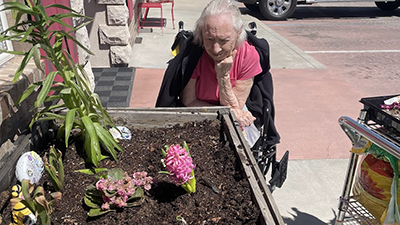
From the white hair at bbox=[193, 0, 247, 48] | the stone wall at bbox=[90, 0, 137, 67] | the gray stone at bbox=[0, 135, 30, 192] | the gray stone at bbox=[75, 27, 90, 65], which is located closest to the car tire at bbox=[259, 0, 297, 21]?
the stone wall at bbox=[90, 0, 137, 67]

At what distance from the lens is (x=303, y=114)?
4.52 m

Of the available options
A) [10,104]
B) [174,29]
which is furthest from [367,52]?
[10,104]

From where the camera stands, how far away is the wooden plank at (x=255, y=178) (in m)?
1.29

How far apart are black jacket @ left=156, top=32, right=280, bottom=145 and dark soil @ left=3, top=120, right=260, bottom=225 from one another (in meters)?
0.55

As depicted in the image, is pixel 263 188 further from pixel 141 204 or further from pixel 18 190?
pixel 18 190

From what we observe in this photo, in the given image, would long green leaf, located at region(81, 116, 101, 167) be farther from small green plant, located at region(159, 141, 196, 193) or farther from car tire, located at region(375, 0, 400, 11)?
car tire, located at region(375, 0, 400, 11)

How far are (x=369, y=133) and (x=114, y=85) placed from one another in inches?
155

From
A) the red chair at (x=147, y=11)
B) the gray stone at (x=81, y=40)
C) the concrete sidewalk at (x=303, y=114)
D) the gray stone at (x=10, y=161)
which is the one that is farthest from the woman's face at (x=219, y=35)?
the red chair at (x=147, y=11)

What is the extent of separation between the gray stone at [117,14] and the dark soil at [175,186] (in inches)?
152

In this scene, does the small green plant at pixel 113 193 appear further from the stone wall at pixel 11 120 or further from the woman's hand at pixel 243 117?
the woman's hand at pixel 243 117

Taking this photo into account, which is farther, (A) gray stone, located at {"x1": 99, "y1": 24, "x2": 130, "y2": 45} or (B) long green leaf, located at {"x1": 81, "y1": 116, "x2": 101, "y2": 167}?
(A) gray stone, located at {"x1": 99, "y1": 24, "x2": 130, "y2": 45}

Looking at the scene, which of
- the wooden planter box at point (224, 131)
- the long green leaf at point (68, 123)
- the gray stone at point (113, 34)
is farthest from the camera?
the gray stone at point (113, 34)

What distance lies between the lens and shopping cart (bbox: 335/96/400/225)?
1.73 meters

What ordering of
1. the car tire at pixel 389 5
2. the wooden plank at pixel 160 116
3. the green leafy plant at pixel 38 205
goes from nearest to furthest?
the green leafy plant at pixel 38 205 < the wooden plank at pixel 160 116 < the car tire at pixel 389 5
